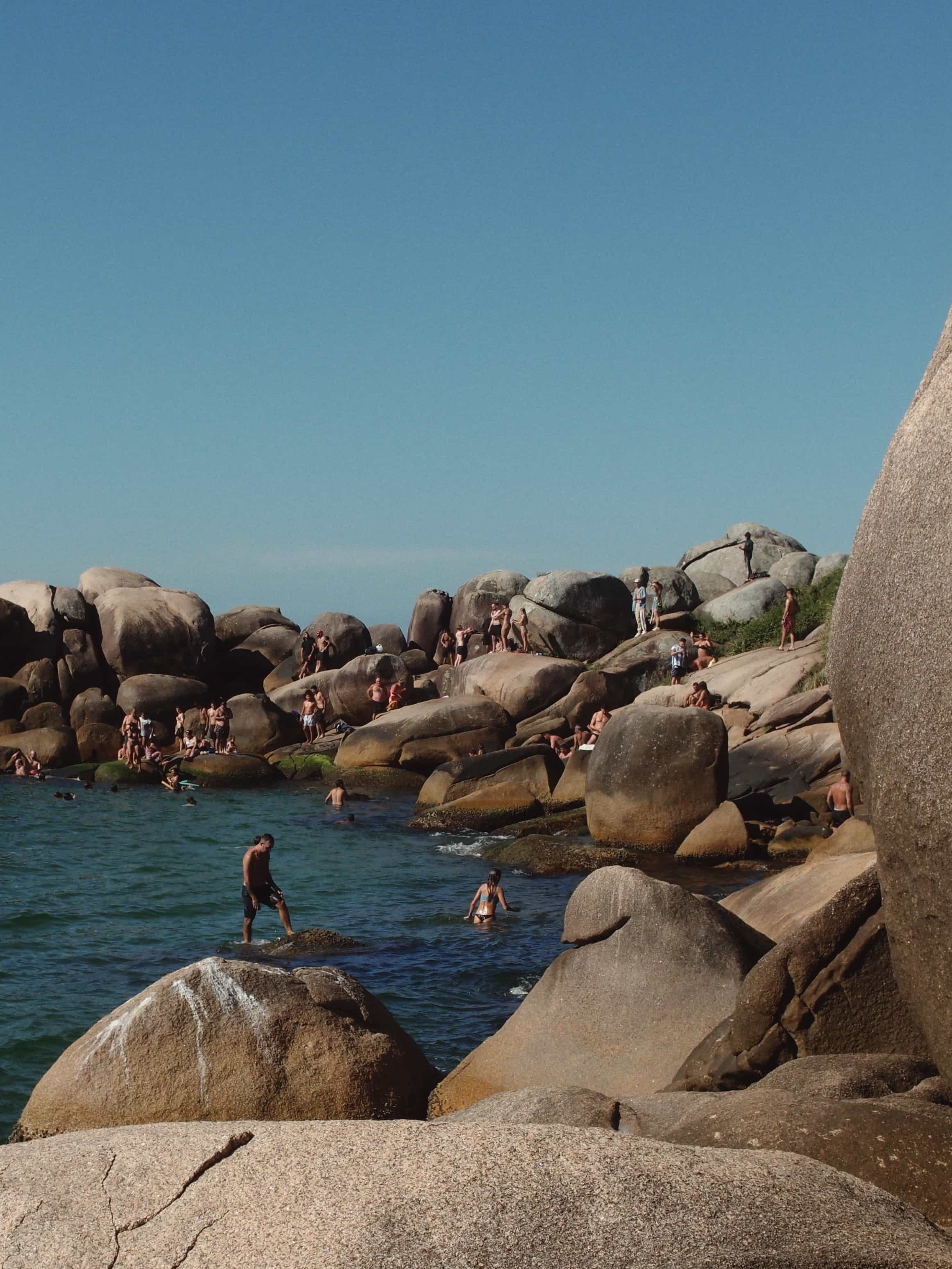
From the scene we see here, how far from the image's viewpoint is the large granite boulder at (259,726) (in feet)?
128

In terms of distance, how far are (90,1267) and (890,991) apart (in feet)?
16.9

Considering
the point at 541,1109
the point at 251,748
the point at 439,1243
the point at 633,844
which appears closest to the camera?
the point at 439,1243

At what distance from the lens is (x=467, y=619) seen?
4581cm

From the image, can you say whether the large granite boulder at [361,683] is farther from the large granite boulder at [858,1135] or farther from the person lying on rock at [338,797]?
the large granite boulder at [858,1135]

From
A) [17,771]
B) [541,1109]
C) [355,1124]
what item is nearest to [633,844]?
[541,1109]

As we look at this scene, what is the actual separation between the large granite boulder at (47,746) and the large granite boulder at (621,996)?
30.1 m

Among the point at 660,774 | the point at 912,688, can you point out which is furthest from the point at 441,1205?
the point at 660,774

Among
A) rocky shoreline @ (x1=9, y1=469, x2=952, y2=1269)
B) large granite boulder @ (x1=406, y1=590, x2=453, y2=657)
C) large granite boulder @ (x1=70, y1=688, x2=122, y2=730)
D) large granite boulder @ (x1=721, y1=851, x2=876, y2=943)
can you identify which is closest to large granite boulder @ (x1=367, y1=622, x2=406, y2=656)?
large granite boulder @ (x1=406, y1=590, x2=453, y2=657)

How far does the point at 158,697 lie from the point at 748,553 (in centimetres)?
2208

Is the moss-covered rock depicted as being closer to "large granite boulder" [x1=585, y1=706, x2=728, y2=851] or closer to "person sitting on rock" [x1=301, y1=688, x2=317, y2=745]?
"person sitting on rock" [x1=301, y1=688, x2=317, y2=745]

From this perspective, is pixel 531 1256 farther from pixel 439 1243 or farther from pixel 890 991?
pixel 890 991

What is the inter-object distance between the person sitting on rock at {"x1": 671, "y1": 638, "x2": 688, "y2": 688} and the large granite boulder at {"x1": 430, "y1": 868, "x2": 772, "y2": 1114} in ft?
85.7

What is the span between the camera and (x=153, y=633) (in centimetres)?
Result: 4212

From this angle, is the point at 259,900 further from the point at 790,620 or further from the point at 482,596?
the point at 482,596
